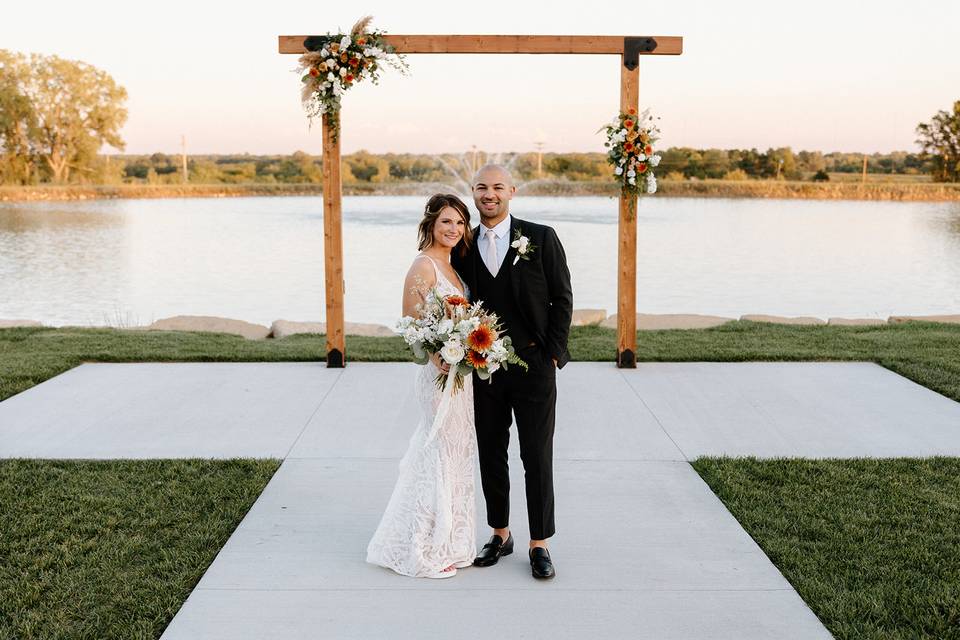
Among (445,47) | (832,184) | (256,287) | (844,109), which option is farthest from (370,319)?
(832,184)

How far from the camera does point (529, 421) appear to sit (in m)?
3.99

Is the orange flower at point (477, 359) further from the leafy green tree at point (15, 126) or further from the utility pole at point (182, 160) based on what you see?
the utility pole at point (182, 160)

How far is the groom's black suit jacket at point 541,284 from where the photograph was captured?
12.9ft

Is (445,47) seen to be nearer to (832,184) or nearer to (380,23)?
(380,23)

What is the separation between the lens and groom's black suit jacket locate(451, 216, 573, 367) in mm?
3924

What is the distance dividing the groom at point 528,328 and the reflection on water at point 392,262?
10.9 meters

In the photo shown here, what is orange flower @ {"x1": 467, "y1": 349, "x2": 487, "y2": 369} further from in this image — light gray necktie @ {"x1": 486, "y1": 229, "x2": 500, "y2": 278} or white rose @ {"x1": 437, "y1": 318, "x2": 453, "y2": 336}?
light gray necktie @ {"x1": 486, "y1": 229, "x2": 500, "y2": 278}

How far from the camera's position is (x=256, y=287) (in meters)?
19.7

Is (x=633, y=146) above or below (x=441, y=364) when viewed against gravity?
above

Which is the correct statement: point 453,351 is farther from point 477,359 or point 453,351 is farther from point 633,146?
point 633,146

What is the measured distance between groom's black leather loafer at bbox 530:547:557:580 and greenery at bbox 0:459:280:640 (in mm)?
1495

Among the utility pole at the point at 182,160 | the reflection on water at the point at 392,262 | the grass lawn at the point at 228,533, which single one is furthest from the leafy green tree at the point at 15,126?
the grass lawn at the point at 228,533

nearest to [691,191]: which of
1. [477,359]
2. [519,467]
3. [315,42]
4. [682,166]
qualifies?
[682,166]

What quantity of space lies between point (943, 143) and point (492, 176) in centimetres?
5884
